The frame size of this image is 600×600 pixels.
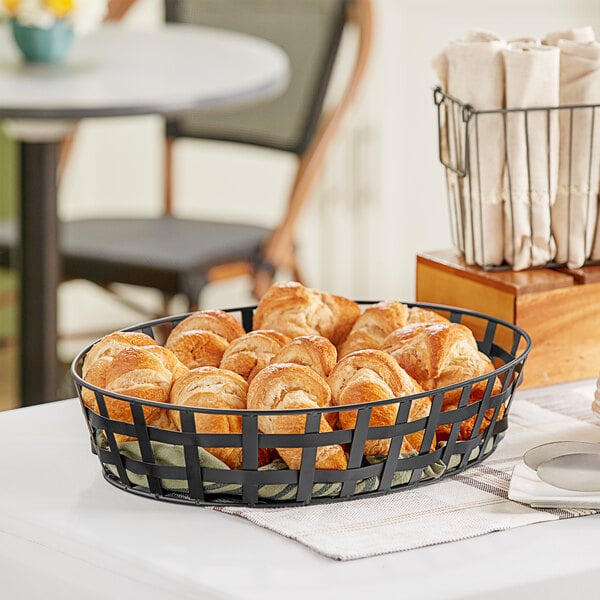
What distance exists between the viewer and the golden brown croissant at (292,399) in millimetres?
812

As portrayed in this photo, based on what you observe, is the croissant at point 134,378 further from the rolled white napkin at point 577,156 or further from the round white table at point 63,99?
the round white table at point 63,99

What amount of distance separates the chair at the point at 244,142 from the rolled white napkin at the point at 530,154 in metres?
1.55

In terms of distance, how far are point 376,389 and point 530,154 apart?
401mm

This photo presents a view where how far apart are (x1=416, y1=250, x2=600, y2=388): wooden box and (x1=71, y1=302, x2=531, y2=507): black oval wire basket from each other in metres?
0.24

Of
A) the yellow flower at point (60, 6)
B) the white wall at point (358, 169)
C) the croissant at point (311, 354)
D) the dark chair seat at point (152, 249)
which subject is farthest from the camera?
the white wall at point (358, 169)

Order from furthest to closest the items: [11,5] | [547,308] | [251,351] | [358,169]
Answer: [358,169], [11,5], [547,308], [251,351]

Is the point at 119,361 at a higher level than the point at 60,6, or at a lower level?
lower

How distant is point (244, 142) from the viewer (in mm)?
3182

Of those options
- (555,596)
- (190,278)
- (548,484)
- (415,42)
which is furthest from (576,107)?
(415,42)

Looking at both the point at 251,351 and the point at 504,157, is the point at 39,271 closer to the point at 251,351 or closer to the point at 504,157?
the point at 504,157

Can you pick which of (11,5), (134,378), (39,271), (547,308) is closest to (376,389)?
(134,378)

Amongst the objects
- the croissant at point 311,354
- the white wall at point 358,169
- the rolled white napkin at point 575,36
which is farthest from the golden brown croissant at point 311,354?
the white wall at point 358,169

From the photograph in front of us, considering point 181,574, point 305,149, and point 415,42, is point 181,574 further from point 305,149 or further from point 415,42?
point 415,42

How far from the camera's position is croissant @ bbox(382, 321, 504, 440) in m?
0.91
